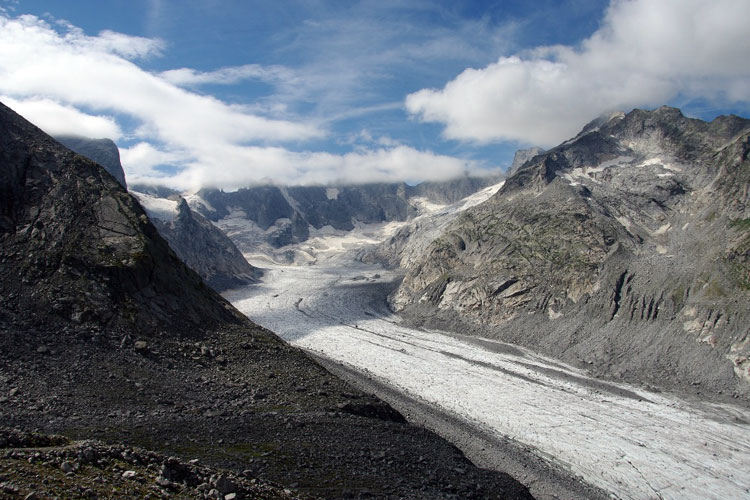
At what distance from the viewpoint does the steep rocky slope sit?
55.3 ft

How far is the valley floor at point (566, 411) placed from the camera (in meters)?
27.3

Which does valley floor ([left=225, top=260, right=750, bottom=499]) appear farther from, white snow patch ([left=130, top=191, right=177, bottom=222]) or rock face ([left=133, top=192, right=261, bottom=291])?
white snow patch ([left=130, top=191, right=177, bottom=222])

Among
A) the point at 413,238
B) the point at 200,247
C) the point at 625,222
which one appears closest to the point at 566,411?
the point at 625,222

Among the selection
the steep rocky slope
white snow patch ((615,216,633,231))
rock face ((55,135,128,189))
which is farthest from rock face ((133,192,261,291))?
the steep rocky slope

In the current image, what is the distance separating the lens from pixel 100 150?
13025 centimetres

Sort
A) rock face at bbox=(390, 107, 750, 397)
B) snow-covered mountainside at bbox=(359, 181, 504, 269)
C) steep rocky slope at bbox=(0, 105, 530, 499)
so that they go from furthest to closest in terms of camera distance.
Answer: snow-covered mountainside at bbox=(359, 181, 504, 269)
rock face at bbox=(390, 107, 750, 397)
steep rocky slope at bbox=(0, 105, 530, 499)

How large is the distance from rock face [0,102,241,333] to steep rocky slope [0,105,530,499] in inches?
2.8

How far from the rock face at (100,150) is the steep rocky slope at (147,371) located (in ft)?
372

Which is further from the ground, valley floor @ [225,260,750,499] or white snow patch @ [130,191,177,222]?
white snow patch @ [130,191,177,222]

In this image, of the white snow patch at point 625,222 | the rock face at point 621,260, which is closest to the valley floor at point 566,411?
the rock face at point 621,260

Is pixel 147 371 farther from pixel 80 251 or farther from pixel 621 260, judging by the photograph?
pixel 621 260

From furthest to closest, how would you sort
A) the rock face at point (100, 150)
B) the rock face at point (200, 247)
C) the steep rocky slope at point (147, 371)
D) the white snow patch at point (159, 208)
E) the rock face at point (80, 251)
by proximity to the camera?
1. the white snow patch at point (159, 208)
2. the rock face at point (100, 150)
3. the rock face at point (200, 247)
4. the rock face at point (80, 251)
5. the steep rocky slope at point (147, 371)

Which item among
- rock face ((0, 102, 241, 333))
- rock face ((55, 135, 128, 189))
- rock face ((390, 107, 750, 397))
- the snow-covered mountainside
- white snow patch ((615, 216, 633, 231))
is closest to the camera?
rock face ((0, 102, 241, 333))

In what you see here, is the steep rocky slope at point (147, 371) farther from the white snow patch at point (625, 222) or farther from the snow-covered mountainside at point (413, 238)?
the snow-covered mountainside at point (413, 238)
